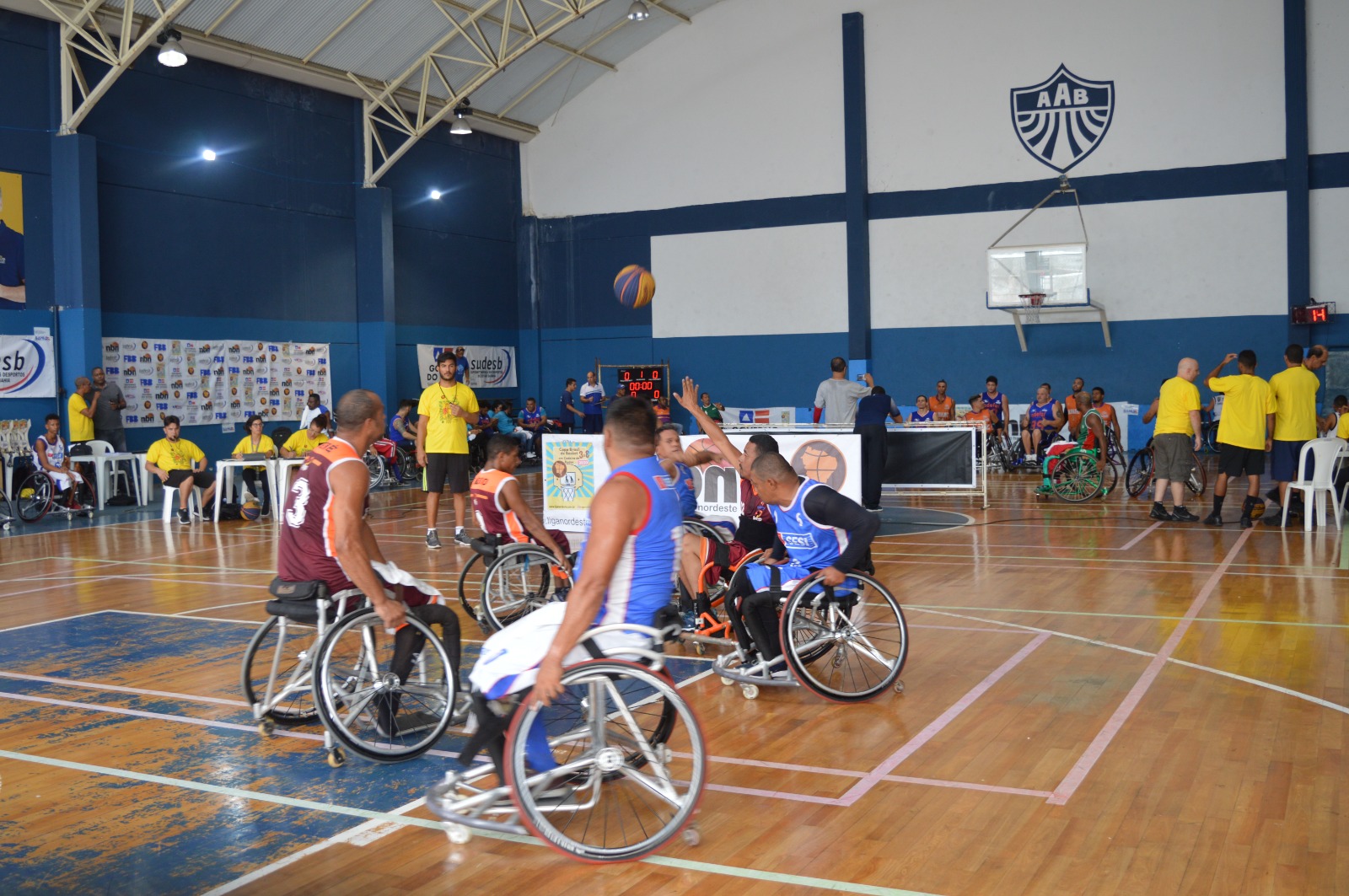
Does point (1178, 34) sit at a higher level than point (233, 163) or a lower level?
higher

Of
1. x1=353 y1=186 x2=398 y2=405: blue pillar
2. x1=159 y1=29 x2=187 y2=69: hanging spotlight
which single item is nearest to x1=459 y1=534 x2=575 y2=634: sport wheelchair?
x1=159 y1=29 x2=187 y2=69: hanging spotlight

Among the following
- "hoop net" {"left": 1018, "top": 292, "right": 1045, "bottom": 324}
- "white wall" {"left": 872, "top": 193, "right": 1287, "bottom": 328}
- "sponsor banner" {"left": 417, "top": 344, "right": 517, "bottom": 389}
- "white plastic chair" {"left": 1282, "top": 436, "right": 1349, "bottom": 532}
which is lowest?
"white plastic chair" {"left": 1282, "top": 436, "right": 1349, "bottom": 532}

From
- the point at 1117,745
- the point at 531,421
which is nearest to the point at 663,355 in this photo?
the point at 531,421

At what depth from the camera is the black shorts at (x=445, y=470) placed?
33.4 feet

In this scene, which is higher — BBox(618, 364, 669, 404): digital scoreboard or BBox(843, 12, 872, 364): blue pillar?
BBox(843, 12, 872, 364): blue pillar

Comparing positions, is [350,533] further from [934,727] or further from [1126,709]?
[1126,709]

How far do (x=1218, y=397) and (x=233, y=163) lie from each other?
16102 mm

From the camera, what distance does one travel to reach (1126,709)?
190 inches

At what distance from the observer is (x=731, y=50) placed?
72.3 feet

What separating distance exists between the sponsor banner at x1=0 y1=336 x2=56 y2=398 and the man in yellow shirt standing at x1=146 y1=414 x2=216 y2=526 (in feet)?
8.06

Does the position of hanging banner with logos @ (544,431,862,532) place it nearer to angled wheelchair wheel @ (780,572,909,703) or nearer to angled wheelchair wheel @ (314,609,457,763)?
angled wheelchair wheel @ (780,572,909,703)

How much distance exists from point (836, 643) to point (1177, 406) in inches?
284

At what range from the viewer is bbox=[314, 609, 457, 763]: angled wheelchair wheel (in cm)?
416

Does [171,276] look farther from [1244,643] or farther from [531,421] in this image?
[1244,643]
